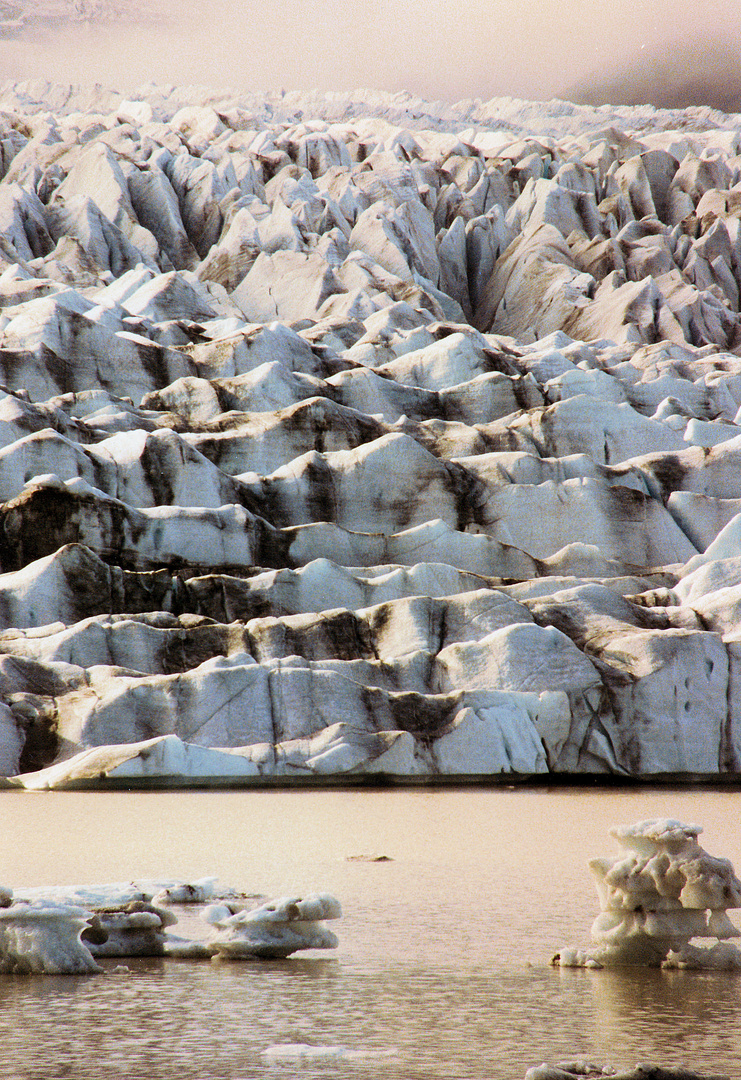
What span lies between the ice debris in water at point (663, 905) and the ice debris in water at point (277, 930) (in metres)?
0.92

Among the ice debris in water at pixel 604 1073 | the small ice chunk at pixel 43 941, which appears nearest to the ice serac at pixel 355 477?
the small ice chunk at pixel 43 941

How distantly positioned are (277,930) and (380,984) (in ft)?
2.20

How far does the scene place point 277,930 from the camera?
509 centimetres

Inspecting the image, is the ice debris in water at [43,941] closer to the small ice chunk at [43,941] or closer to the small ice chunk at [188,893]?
the small ice chunk at [43,941]

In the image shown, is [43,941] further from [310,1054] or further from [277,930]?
[310,1054]

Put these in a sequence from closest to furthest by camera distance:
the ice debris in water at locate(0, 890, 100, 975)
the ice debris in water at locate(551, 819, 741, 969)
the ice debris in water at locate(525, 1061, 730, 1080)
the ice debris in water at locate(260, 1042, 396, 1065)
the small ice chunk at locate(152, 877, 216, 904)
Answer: the ice debris in water at locate(525, 1061, 730, 1080), the ice debris in water at locate(260, 1042, 396, 1065), the ice debris in water at locate(0, 890, 100, 975), the ice debris in water at locate(551, 819, 741, 969), the small ice chunk at locate(152, 877, 216, 904)

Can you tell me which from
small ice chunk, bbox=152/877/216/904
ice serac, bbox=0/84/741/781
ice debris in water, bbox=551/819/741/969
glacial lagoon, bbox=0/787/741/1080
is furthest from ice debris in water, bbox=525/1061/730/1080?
ice serac, bbox=0/84/741/781

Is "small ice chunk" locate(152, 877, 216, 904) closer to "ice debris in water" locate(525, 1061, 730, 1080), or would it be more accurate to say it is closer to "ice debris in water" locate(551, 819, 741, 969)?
"ice debris in water" locate(551, 819, 741, 969)

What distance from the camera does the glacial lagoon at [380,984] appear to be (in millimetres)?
3645

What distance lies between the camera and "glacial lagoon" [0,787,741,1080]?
3.64 m

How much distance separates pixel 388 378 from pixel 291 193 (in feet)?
55.4

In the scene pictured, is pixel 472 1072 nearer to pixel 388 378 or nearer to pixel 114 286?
pixel 388 378

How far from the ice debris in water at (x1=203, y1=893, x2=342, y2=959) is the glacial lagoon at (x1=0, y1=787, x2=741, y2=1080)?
10 centimetres

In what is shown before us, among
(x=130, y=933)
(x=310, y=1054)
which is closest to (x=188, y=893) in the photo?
(x=130, y=933)
